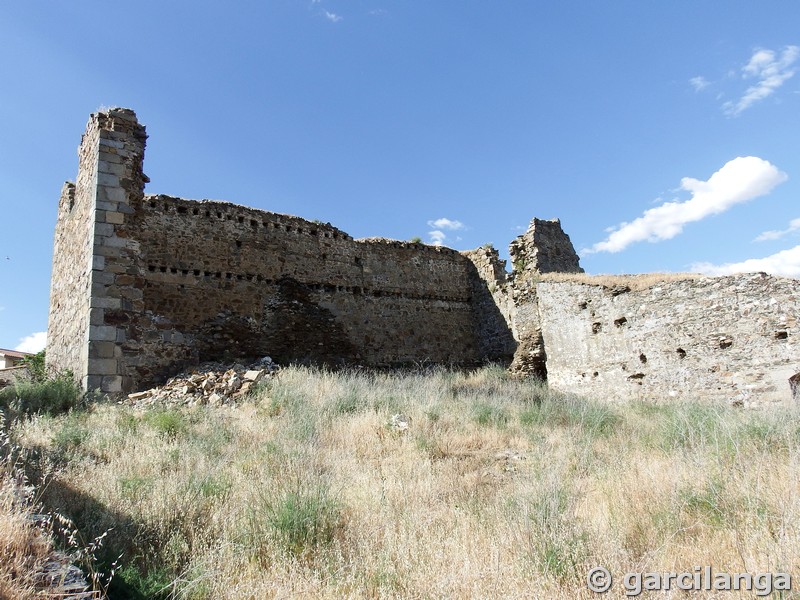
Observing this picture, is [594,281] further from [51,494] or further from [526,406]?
[51,494]

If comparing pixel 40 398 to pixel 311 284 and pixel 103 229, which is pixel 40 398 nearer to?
pixel 103 229

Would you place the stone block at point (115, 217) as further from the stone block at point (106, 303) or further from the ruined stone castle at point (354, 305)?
the stone block at point (106, 303)

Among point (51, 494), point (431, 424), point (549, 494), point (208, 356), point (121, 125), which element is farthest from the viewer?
point (208, 356)

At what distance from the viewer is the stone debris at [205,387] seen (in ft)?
29.9

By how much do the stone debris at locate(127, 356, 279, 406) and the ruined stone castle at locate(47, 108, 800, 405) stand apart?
55 cm

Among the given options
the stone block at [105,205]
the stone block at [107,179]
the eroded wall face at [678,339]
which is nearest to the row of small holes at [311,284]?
the stone block at [105,205]

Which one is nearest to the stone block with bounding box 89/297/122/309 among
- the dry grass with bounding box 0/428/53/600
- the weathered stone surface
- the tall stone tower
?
the tall stone tower

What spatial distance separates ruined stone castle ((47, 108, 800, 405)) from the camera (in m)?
9.34

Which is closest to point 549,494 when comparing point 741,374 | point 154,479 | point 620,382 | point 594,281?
point 154,479

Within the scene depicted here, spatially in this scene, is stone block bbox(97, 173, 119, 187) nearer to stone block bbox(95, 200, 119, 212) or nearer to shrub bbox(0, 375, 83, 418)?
stone block bbox(95, 200, 119, 212)

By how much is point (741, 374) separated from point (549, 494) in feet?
22.5

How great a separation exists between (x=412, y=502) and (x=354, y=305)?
985 cm

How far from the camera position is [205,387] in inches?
380

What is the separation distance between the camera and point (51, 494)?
429 centimetres
